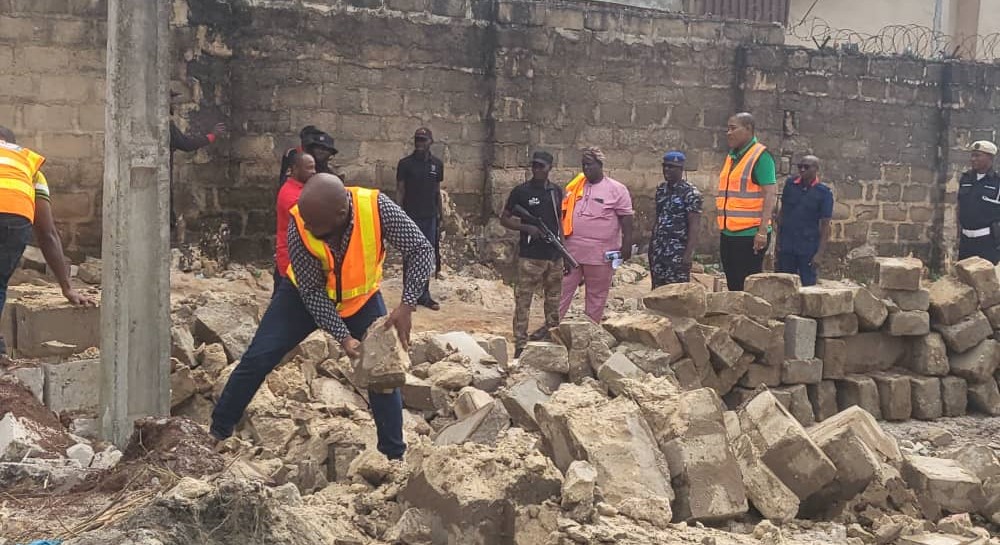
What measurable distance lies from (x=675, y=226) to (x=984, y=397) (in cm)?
238

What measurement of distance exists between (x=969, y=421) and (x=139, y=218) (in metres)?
5.44

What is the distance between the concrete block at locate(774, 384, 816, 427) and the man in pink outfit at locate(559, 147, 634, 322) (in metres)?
1.54

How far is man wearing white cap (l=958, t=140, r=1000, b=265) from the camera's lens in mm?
9414

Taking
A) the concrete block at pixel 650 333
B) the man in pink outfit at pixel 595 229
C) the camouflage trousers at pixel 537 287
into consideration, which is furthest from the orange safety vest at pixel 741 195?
the concrete block at pixel 650 333

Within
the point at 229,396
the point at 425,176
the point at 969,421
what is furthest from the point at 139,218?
the point at 969,421

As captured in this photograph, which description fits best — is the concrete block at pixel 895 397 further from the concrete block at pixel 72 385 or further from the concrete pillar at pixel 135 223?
the concrete block at pixel 72 385

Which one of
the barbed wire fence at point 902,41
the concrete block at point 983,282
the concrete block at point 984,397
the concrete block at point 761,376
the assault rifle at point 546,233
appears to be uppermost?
the barbed wire fence at point 902,41

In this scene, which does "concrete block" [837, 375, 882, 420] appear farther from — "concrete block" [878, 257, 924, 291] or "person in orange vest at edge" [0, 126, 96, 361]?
"person in orange vest at edge" [0, 126, 96, 361]

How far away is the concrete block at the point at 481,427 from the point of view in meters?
4.84

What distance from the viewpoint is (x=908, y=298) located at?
7.39m

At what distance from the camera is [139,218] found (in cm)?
495

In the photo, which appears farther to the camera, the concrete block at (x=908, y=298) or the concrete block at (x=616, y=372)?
the concrete block at (x=908, y=298)

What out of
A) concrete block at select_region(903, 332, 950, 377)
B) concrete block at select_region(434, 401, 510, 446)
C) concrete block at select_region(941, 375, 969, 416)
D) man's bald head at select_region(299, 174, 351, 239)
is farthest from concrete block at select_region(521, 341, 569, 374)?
concrete block at select_region(941, 375, 969, 416)

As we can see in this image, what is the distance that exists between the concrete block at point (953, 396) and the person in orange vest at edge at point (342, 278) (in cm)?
421
